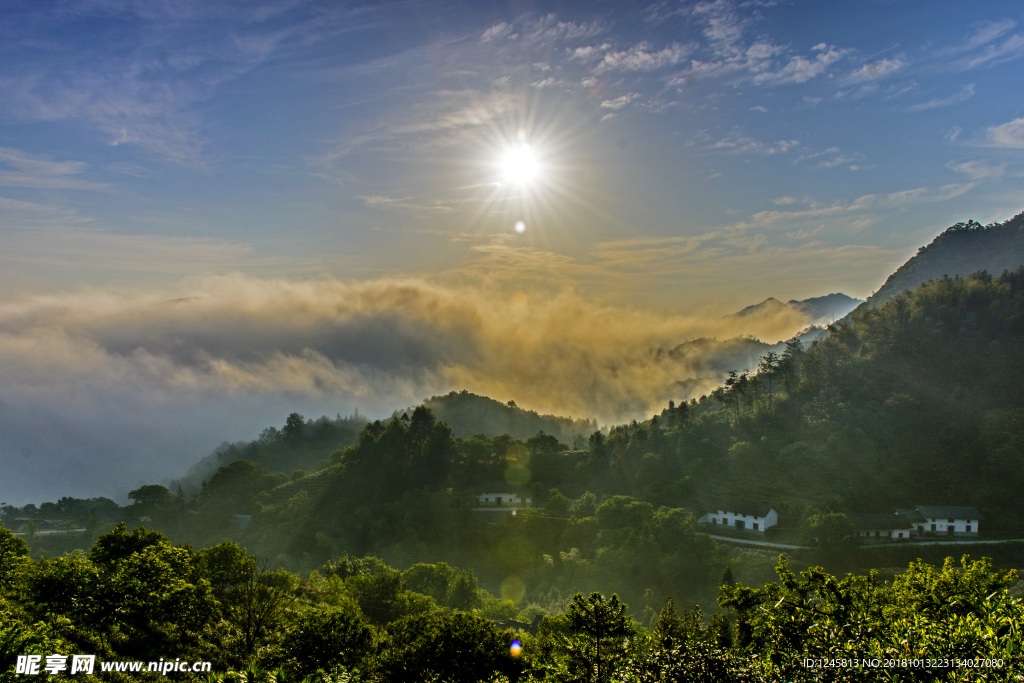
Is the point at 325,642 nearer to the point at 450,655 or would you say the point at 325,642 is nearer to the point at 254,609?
the point at 450,655

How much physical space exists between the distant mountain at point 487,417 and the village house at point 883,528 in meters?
91.6

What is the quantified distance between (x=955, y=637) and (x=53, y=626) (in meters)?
25.3

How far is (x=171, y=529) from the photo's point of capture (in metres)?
84.0

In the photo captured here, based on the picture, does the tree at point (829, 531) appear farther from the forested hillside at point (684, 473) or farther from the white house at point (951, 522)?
the white house at point (951, 522)

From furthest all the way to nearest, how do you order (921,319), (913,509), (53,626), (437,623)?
(921,319) → (913,509) → (437,623) → (53,626)

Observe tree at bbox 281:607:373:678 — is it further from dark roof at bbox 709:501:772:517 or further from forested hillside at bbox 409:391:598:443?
forested hillside at bbox 409:391:598:443

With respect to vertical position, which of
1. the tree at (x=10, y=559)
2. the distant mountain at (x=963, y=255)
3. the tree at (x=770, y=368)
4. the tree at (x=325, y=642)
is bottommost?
the tree at (x=325, y=642)

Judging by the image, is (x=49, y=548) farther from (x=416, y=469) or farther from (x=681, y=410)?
(x=681, y=410)

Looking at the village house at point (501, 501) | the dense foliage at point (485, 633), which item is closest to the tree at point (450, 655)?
the dense foliage at point (485, 633)

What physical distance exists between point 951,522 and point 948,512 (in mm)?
1055

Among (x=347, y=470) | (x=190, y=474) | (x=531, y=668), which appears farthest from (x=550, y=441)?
(x=190, y=474)

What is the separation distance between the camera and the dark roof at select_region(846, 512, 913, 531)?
2269 inches

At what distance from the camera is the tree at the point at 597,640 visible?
1528cm

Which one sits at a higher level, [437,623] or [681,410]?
[681,410]
